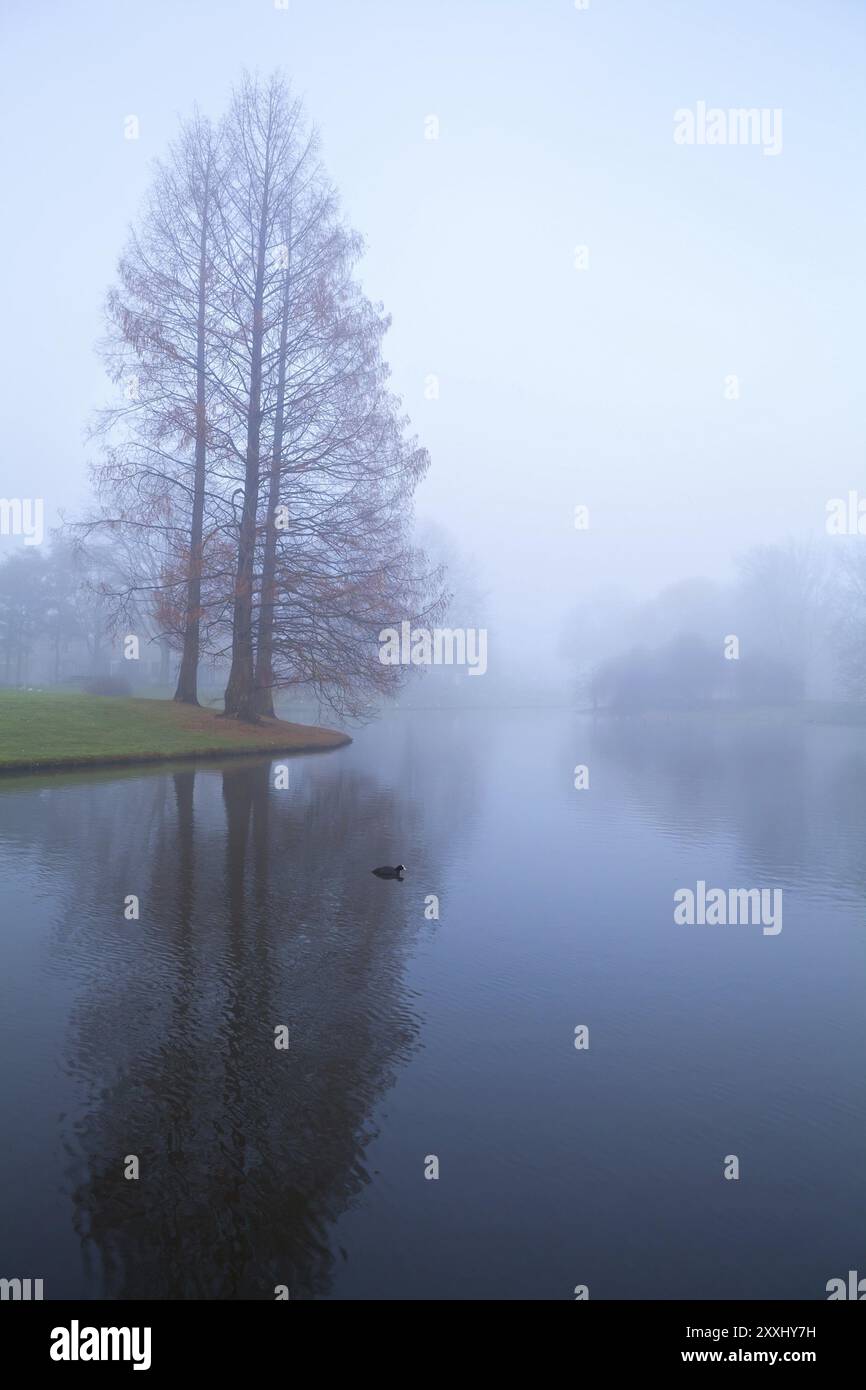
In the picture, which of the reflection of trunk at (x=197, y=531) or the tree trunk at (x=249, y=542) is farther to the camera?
the tree trunk at (x=249, y=542)

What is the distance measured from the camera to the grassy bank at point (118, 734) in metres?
18.7

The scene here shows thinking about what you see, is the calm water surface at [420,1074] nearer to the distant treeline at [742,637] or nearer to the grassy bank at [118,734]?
the grassy bank at [118,734]

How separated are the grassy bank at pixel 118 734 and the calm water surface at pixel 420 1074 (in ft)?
25.8

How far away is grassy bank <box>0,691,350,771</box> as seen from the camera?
18.7m

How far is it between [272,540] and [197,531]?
263 cm

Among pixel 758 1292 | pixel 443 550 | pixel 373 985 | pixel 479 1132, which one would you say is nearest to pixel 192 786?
pixel 373 985

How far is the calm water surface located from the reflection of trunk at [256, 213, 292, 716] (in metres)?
14.9

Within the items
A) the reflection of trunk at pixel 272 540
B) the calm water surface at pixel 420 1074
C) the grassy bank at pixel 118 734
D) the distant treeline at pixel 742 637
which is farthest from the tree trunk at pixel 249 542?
the distant treeline at pixel 742 637

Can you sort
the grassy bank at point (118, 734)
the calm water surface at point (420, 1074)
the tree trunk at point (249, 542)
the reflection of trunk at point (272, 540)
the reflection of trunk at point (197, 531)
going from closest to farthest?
1. the calm water surface at point (420, 1074)
2. the grassy bank at point (118, 734)
3. the reflection of trunk at point (197, 531)
4. the tree trunk at point (249, 542)
5. the reflection of trunk at point (272, 540)

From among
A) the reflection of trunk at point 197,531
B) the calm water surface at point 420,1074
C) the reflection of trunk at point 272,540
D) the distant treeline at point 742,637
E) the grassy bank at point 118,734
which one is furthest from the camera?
the distant treeline at point 742,637

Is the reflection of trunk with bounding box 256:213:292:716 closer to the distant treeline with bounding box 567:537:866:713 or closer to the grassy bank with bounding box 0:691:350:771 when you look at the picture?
the grassy bank with bounding box 0:691:350:771

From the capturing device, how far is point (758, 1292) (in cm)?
320

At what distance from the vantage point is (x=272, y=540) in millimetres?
25906

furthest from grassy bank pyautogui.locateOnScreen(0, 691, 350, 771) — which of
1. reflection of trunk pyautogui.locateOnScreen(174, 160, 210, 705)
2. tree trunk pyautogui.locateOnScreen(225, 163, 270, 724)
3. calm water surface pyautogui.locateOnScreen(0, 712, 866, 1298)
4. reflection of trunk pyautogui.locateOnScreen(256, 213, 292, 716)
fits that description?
calm water surface pyautogui.locateOnScreen(0, 712, 866, 1298)
